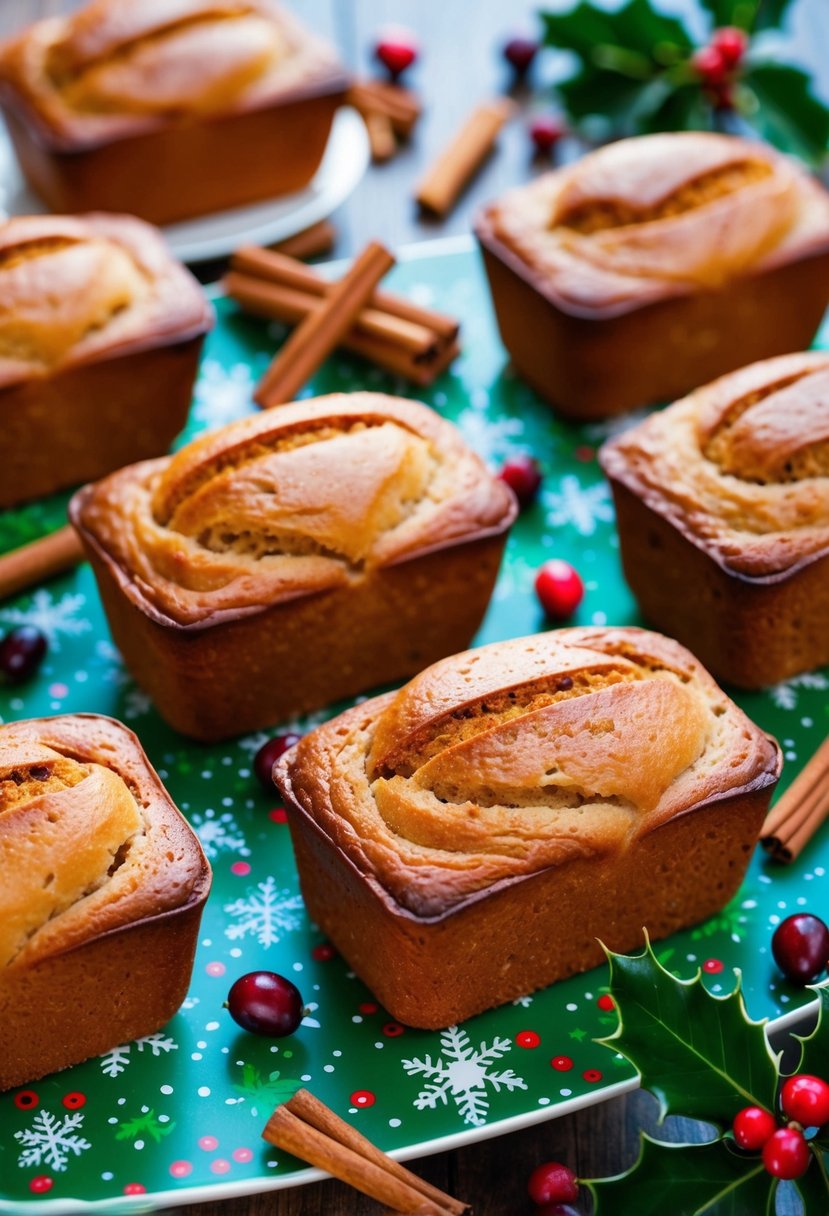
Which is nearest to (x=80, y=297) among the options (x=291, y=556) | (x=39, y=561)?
(x=39, y=561)

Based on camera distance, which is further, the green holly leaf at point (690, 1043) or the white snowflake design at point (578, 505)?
the white snowflake design at point (578, 505)

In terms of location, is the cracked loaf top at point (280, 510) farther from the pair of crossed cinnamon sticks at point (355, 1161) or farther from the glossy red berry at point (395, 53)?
the glossy red berry at point (395, 53)

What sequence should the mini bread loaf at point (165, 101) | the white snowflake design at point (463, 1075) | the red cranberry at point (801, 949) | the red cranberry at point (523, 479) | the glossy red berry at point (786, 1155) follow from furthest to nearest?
the mini bread loaf at point (165, 101) < the red cranberry at point (523, 479) < the red cranberry at point (801, 949) < the white snowflake design at point (463, 1075) < the glossy red berry at point (786, 1155)


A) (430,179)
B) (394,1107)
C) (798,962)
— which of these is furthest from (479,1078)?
(430,179)

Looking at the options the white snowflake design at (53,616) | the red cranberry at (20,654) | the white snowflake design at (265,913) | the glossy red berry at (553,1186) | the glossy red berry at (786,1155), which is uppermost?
the red cranberry at (20,654)

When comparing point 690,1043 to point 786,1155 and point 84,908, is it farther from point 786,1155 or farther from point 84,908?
point 84,908

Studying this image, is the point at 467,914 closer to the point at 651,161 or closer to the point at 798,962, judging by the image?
the point at 798,962

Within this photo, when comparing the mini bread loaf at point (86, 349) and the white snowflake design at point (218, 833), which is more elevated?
the mini bread loaf at point (86, 349)

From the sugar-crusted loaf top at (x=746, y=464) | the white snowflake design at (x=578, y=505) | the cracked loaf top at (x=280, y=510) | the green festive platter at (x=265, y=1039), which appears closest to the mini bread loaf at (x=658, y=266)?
the white snowflake design at (x=578, y=505)
